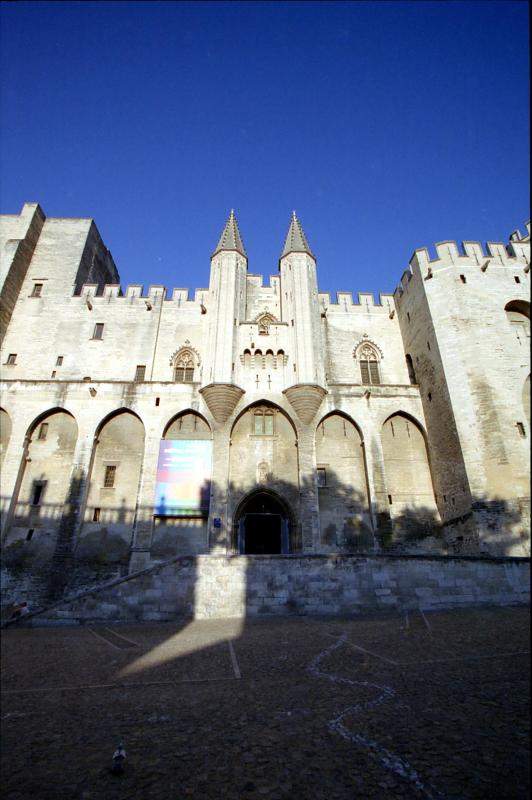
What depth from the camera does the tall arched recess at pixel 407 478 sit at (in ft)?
59.9

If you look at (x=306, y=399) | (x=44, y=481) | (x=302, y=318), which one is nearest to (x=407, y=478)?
(x=306, y=399)

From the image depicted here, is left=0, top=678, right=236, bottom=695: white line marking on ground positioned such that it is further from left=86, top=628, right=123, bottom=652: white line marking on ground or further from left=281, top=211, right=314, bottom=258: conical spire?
left=281, top=211, right=314, bottom=258: conical spire

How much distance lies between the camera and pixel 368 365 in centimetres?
2298

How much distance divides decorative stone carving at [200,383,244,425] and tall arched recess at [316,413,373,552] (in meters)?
4.50

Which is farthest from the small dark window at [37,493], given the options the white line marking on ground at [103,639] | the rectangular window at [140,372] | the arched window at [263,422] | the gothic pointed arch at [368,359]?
the gothic pointed arch at [368,359]

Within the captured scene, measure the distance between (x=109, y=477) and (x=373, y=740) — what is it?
17.0m

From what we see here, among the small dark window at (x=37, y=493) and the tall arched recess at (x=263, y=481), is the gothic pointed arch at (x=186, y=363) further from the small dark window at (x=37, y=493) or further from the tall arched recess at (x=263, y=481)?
the small dark window at (x=37, y=493)

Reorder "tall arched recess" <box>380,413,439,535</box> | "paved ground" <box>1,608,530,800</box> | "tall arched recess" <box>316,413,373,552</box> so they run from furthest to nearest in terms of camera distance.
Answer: "tall arched recess" <box>380,413,439,535</box> → "tall arched recess" <box>316,413,373,552</box> → "paved ground" <box>1,608,530,800</box>

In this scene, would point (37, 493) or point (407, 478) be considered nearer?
point (37, 493)

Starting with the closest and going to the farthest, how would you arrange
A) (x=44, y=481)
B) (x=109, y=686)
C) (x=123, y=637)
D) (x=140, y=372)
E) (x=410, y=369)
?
1. (x=109, y=686)
2. (x=123, y=637)
3. (x=44, y=481)
4. (x=140, y=372)
5. (x=410, y=369)

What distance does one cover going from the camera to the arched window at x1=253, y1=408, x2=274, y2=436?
64.7 feet

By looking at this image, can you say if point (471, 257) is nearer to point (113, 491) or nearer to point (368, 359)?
point (368, 359)

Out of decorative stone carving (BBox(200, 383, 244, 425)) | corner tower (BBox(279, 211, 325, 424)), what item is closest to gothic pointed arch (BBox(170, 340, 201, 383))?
decorative stone carving (BBox(200, 383, 244, 425))

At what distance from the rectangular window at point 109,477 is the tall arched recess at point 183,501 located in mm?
2573
